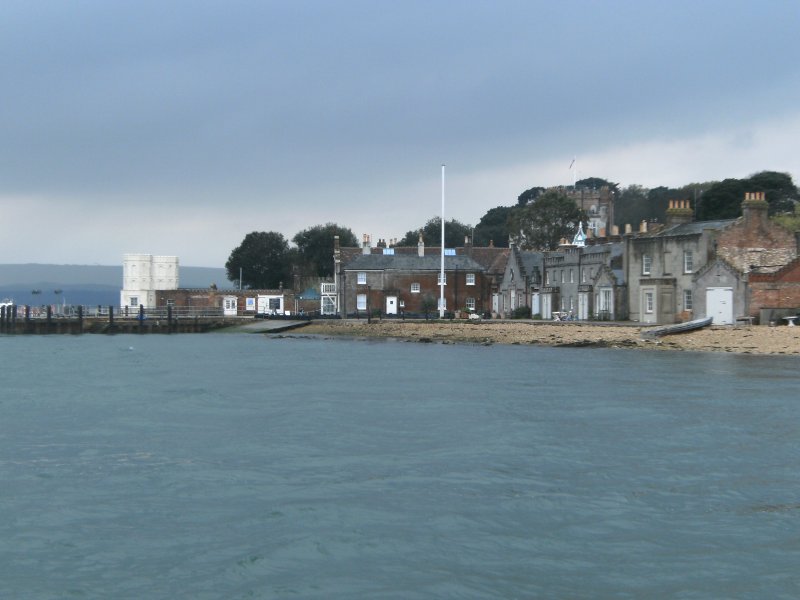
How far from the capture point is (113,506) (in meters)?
16.7

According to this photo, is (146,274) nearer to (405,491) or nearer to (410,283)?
(410,283)

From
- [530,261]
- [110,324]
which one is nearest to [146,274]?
[110,324]

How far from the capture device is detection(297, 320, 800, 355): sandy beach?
4716 centimetres

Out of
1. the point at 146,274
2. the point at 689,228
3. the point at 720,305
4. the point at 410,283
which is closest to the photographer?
the point at 720,305

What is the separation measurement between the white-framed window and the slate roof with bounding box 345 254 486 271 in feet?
109

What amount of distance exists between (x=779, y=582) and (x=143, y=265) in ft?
352

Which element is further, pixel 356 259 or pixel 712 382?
pixel 356 259

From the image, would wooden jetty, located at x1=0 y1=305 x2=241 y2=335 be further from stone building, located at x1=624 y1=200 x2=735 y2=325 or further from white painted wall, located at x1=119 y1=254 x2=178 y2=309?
stone building, located at x1=624 y1=200 x2=735 y2=325

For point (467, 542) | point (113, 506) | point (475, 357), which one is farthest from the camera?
point (475, 357)

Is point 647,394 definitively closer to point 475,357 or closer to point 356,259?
point 475,357

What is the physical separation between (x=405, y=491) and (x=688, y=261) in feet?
150

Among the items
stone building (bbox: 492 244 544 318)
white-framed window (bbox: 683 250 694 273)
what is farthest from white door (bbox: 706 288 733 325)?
stone building (bbox: 492 244 544 318)

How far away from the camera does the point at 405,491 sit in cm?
1739

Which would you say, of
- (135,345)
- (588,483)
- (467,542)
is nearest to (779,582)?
(467,542)
